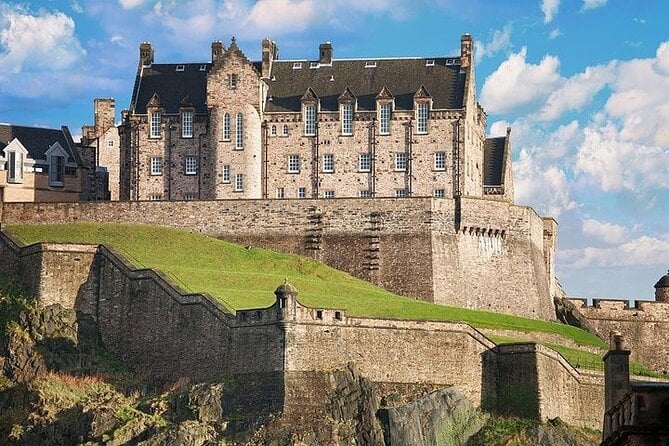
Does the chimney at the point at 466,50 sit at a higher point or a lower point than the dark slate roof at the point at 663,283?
higher

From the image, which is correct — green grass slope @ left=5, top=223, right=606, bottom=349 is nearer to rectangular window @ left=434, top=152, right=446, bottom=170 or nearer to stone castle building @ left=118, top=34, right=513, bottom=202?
stone castle building @ left=118, top=34, right=513, bottom=202

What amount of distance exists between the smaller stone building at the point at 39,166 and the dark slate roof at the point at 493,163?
25173 millimetres

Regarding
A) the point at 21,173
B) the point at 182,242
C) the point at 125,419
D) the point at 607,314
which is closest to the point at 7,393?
the point at 125,419

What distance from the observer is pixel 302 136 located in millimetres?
94125

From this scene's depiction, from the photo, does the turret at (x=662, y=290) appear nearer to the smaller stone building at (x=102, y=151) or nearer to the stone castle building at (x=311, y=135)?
the stone castle building at (x=311, y=135)

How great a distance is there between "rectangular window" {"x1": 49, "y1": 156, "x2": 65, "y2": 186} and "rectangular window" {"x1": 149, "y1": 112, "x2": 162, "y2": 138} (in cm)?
586

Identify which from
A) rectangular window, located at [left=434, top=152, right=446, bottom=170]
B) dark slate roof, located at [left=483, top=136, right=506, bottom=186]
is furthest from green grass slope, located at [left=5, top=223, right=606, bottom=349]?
dark slate roof, located at [left=483, top=136, right=506, bottom=186]

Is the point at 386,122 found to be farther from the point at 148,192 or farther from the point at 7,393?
the point at 7,393

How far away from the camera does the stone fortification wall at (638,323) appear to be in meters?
91.9

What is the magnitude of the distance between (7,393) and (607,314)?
3946 centimetres

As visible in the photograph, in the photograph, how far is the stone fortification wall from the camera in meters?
91.9

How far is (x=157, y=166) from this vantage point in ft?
311

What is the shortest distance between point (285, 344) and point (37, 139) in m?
32.1

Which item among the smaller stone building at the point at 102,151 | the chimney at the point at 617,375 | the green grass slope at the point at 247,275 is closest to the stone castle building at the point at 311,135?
the smaller stone building at the point at 102,151
